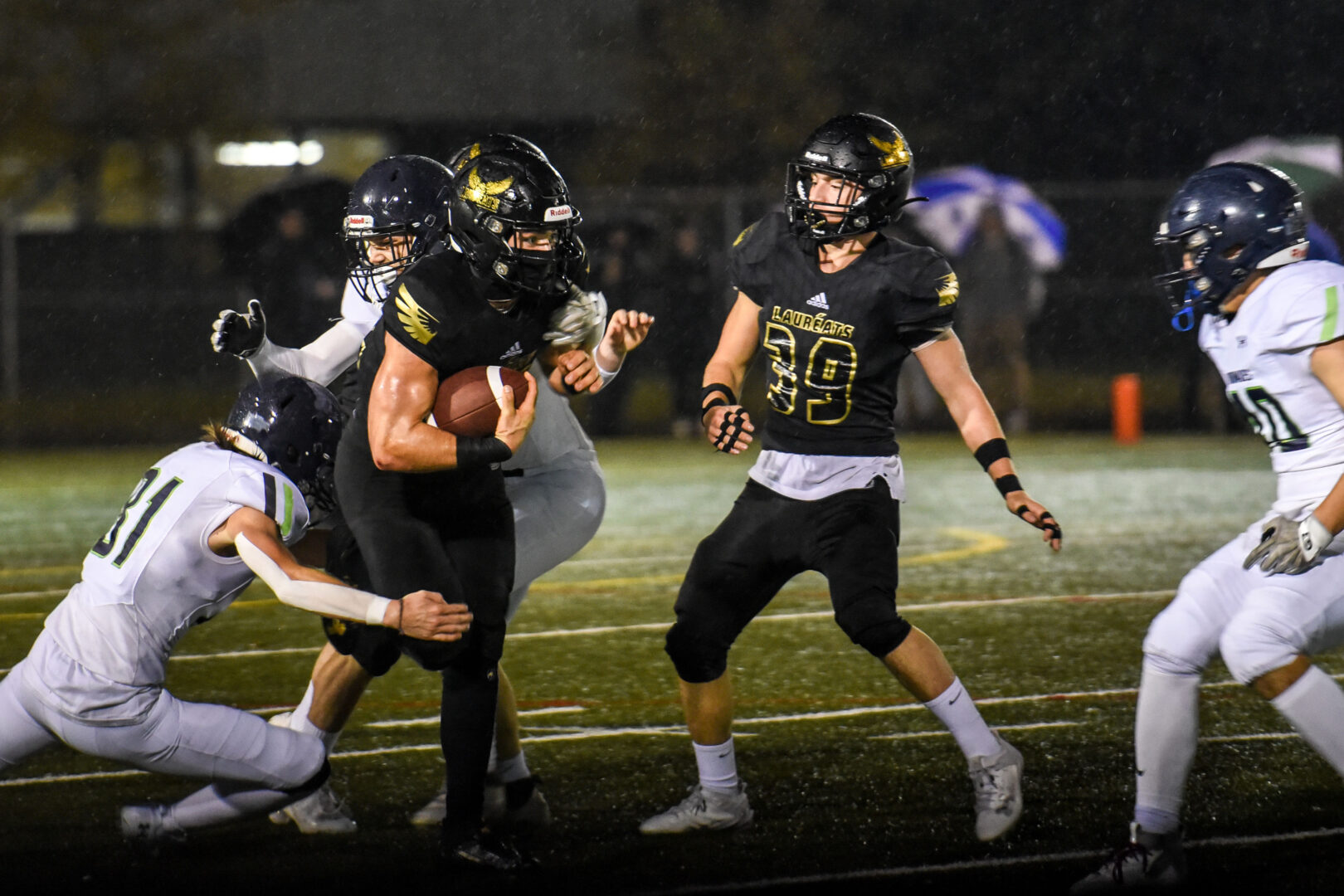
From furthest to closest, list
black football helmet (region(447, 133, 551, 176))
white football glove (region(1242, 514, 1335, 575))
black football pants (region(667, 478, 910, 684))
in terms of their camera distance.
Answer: black football pants (region(667, 478, 910, 684))
black football helmet (region(447, 133, 551, 176))
white football glove (region(1242, 514, 1335, 575))

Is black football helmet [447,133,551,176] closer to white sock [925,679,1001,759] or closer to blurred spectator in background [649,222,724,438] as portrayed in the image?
white sock [925,679,1001,759]

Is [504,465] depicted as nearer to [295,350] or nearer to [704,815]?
[295,350]

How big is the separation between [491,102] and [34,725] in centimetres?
2190

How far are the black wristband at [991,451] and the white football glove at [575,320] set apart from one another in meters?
1.06

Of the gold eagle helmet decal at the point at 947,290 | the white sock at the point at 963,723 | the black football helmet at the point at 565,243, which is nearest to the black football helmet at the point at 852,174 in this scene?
the gold eagle helmet decal at the point at 947,290

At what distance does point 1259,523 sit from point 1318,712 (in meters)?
0.44

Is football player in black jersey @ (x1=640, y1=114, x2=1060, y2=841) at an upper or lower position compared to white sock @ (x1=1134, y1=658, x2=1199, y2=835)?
upper

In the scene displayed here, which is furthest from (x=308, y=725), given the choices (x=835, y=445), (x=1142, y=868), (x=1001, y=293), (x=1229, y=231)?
(x=1001, y=293)

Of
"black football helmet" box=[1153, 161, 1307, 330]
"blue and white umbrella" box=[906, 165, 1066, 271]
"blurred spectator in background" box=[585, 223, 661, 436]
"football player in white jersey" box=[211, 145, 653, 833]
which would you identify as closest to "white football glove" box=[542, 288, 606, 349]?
"football player in white jersey" box=[211, 145, 653, 833]

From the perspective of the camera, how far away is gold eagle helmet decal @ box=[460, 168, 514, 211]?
4.08 metres

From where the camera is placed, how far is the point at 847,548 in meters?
4.42

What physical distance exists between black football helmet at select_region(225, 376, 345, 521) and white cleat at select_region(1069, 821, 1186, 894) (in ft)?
6.62

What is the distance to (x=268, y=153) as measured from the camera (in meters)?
26.8

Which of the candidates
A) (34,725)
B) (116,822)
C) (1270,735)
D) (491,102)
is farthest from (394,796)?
(491,102)
